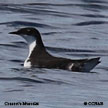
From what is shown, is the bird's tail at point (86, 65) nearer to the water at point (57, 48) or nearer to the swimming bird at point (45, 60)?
the swimming bird at point (45, 60)

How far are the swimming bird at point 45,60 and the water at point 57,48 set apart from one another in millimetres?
119

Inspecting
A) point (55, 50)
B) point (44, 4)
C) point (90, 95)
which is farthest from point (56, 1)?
point (90, 95)

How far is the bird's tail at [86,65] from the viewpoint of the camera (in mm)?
18591

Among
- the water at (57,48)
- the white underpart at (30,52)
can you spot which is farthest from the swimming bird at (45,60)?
the water at (57,48)

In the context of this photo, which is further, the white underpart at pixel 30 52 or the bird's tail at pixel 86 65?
the white underpart at pixel 30 52

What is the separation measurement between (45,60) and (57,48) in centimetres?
342

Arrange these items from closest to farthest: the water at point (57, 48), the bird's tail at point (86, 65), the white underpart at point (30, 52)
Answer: the water at point (57, 48) < the bird's tail at point (86, 65) < the white underpart at point (30, 52)

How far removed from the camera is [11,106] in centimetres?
1558

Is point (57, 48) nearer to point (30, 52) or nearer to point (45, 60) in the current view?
point (30, 52)

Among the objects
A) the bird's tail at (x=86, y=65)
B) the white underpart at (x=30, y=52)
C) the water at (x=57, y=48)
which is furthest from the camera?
the white underpart at (x=30, y=52)

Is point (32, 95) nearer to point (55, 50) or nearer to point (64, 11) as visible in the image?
point (55, 50)

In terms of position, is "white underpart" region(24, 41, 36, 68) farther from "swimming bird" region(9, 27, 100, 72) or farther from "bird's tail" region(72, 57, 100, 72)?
"bird's tail" region(72, 57, 100, 72)

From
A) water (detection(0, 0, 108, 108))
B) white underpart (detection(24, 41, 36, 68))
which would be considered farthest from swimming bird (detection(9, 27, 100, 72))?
water (detection(0, 0, 108, 108))

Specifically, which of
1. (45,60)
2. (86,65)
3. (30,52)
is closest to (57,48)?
(30,52)
